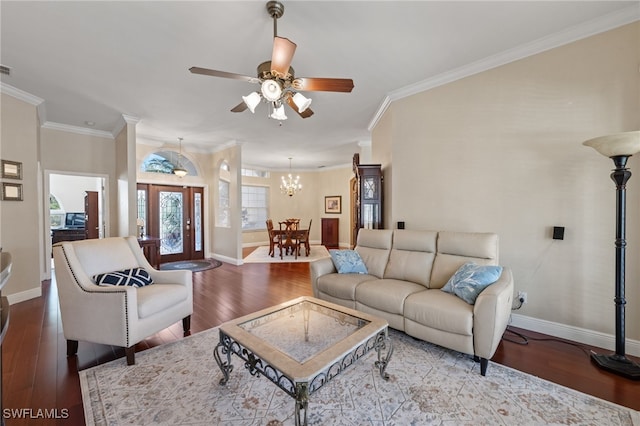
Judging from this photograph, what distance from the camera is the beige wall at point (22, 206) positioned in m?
3.71

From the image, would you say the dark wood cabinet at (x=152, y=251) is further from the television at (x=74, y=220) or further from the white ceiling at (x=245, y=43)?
the television at (x=74, y=220)

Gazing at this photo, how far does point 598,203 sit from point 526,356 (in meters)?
1.57

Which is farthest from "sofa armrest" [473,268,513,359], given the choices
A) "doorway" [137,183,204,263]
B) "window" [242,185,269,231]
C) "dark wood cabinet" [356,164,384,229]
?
"window" [242,185,269,231]

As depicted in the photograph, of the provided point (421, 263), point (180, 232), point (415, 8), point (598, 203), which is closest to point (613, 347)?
point (598, 203)

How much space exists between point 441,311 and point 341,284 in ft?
3.56

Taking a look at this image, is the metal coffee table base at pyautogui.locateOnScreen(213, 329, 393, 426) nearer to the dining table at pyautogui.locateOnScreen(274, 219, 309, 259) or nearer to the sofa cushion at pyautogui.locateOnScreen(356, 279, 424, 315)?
the sofa cushion at pyautogui.locateOnScreen(356, 279, 424, 315)

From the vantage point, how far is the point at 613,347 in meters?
2.48

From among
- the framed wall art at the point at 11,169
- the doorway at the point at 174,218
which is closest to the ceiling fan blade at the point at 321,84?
the framed wall art at the point at 11,169

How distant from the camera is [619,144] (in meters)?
2.08

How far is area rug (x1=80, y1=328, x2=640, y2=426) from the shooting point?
173 cm

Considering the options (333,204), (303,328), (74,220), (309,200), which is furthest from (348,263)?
(74,220)

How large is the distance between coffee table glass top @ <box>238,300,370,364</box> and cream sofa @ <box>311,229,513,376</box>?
0.62 metres

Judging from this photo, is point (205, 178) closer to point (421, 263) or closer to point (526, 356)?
point (421, 263)

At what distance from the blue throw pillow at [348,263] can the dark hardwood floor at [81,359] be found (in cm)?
107
